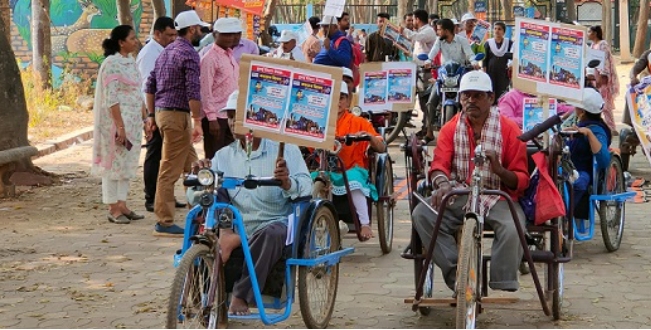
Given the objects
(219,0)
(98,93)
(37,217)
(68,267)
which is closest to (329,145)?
(68,267)

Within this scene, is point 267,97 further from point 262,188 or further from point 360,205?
point 360,205

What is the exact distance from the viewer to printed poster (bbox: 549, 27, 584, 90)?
26.7ft

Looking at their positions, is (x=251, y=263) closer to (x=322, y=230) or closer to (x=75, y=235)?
(x=322, y=230)

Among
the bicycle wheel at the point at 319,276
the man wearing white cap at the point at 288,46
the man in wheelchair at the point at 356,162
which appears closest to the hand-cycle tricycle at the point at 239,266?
the bicycle wheel at the point at 319,276

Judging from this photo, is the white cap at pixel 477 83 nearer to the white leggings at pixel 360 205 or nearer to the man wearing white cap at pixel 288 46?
the white leggings at pixel 360 205

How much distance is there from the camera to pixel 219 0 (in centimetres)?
2005

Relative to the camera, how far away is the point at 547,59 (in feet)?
26.6

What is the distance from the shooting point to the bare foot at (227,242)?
6504 mm

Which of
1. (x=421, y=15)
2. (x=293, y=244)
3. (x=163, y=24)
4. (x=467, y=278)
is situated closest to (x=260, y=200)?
(x=293, y=244)

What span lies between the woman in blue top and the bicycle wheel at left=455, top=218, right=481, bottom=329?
3335 mm

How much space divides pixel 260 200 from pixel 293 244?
467 mm

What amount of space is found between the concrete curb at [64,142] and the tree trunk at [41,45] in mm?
2855

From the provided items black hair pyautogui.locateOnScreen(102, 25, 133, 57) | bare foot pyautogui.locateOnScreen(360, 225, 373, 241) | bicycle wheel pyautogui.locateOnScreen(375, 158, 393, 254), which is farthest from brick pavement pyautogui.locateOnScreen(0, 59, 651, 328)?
black hair pyautogui.locateOnScreen(102, 25, 133, 57)

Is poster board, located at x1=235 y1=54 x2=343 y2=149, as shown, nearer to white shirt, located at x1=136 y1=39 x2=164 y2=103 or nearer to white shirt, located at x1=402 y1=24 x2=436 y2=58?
white shirt, located at x1=136 y1=39 x2=164 y2=103
